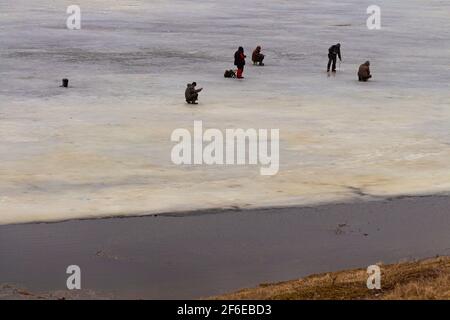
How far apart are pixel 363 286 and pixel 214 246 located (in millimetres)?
4140

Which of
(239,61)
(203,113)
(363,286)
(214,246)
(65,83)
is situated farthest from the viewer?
(239,61)

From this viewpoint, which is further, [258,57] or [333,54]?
[258,57]

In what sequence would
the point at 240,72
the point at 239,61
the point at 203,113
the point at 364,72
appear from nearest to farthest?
the point at 203,113 → the point at 239,61 → the point at 364,72 → the point at 240,72

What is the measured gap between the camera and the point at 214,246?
18484mm

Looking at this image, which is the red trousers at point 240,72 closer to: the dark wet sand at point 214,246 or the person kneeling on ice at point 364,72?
the person kneeling on ice at point 364,72

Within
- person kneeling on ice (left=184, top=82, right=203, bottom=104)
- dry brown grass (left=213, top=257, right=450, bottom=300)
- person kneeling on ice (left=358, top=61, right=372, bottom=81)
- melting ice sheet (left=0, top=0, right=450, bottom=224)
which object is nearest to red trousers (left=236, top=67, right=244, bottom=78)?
melting ice sheet (left=0, top=0, right=450, bottom=224)

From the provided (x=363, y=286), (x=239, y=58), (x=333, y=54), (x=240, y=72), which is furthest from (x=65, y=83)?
(x=363, y=286)

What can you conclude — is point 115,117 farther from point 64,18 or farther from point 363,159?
point 64,18

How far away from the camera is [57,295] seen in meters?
15.5

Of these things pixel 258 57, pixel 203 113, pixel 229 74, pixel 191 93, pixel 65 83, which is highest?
pixel 258 57

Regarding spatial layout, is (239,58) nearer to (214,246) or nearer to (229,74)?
(229,74)

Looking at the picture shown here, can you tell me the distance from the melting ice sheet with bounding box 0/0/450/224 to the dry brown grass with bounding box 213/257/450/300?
5349mm

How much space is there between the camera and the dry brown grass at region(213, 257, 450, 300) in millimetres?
14156

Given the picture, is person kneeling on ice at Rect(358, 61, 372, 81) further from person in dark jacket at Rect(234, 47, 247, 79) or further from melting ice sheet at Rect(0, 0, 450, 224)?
person in dark jacket at Rect(234, 47, 247, 79)
